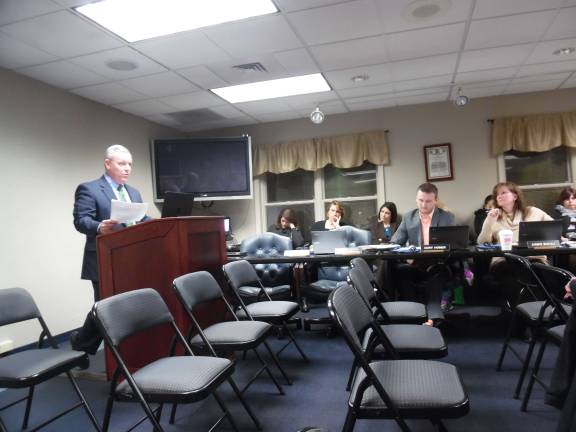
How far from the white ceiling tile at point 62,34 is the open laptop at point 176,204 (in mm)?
1406

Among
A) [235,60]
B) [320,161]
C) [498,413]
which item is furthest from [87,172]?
[498,413]

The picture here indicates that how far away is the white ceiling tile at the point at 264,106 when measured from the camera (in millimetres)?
5121

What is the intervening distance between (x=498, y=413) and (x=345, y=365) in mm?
1038

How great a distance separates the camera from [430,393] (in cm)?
133

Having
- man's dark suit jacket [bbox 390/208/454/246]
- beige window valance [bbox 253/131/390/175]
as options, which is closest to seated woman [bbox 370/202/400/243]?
beige window valance [bbox 253/131/390/175]

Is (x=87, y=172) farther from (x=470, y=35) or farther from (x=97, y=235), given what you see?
(x=470, y=35)

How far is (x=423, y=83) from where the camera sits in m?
4.71

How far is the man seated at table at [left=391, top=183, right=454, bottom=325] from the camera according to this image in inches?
126

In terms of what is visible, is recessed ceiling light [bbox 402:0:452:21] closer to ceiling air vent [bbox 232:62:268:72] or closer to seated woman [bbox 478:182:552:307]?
ceiling air vent [bbox 232:62:268:72]

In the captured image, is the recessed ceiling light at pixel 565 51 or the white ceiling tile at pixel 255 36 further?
the recessed ceiling light at pixel 565 51

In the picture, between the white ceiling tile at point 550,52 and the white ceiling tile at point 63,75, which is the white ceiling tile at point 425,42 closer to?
the white ceiling tile at point 550,52

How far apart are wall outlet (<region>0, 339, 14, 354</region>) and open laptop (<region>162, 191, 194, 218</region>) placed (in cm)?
207

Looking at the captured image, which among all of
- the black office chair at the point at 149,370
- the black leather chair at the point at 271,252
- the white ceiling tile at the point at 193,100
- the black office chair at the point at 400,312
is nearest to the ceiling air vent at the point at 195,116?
the white ceiling tile at the point at 193,100

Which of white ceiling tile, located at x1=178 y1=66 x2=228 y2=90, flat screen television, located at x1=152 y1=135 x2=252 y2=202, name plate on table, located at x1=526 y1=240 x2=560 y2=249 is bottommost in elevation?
name plate on table, located at x1=526 y1=240 x2=560 y2=249
